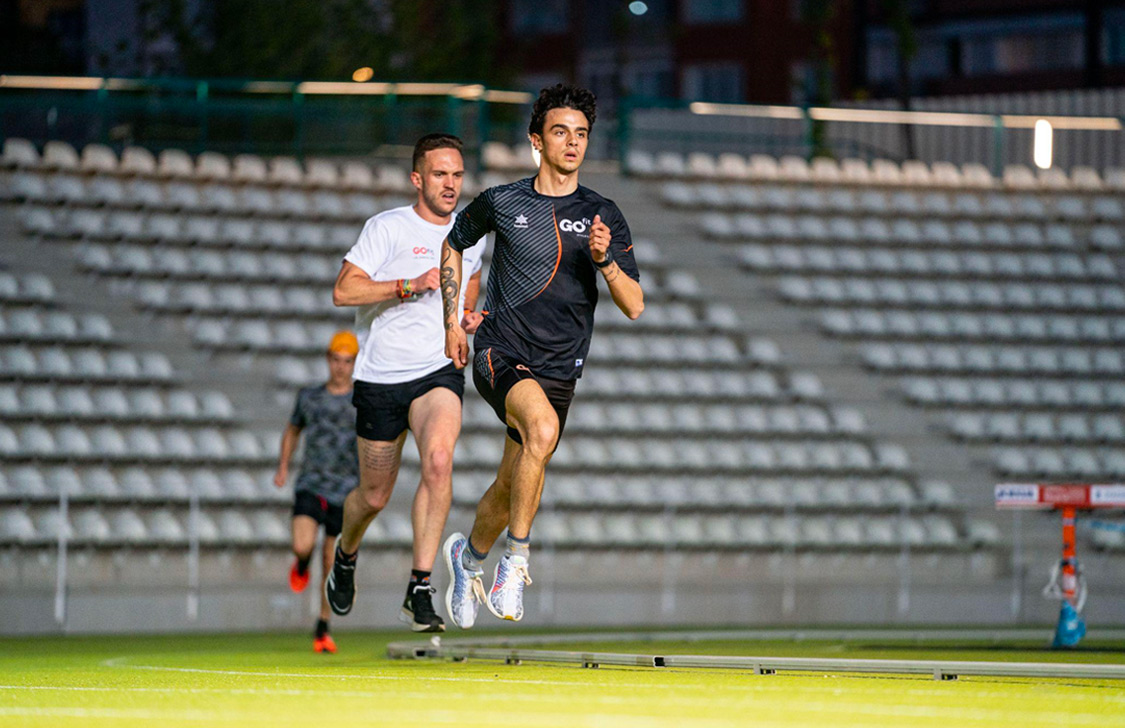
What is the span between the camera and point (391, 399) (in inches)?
307

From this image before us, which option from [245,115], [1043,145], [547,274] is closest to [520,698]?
[547,274]

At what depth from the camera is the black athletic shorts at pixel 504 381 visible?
673cm

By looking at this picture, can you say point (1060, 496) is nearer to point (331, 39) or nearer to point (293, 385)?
point (293, 385)

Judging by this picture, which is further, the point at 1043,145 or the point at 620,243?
the point at 1043,145

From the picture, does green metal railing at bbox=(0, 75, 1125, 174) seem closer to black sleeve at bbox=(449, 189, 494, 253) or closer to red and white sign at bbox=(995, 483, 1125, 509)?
red and white sign at bbox=(995, 483, 1125, 509)

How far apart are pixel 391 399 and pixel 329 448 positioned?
3.01m

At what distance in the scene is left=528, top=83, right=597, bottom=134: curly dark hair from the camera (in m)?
6.74

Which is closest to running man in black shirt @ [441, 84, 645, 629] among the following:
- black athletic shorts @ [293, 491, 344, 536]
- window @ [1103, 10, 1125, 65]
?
black athletic shorts @ [293, 491, 344, 536]

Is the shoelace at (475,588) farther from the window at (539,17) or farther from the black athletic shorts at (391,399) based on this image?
the window at (539,17)

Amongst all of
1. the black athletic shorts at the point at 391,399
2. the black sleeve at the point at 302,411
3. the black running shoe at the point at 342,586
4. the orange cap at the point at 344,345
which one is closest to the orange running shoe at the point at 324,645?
the black sleeve at the point at 302,411

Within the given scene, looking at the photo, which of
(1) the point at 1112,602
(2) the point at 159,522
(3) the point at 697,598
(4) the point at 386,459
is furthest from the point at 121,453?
(1) the point at 1112,602

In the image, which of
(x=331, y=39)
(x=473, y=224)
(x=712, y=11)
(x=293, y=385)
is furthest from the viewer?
(x=712, y=11)

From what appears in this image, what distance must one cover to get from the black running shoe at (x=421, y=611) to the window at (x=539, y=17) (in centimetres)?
3495

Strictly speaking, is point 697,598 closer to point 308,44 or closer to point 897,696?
point 897,696
